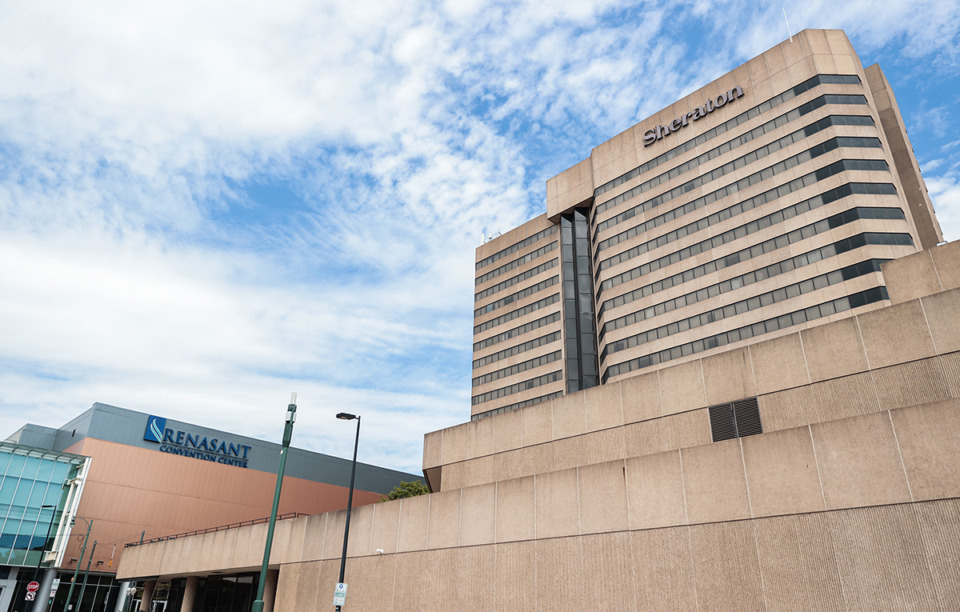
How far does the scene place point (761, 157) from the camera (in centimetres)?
6269

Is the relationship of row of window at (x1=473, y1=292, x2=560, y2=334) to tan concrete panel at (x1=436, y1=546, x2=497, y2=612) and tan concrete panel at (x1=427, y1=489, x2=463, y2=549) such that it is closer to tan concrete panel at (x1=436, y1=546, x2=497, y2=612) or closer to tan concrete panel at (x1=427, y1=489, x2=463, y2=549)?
tan concrete panel at (x1=427, y1=489, x2=463, y2=549)

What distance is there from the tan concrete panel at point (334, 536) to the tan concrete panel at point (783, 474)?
18533 mm

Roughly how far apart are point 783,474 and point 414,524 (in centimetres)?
1471

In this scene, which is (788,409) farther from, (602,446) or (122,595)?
(122,595)

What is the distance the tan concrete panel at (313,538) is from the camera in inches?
1140

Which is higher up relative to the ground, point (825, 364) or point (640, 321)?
point (640, 321)

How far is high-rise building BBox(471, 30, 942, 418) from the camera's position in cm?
5528

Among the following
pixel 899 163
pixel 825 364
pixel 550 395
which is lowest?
pixel 825 364

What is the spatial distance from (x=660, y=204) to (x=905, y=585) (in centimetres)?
6124

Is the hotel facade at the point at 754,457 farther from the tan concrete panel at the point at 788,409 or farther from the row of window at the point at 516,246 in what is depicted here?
the row of window at the point at 516,246

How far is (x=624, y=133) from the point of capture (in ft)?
258

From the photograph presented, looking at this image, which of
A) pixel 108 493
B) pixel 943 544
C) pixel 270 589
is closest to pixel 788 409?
pixel 943 544

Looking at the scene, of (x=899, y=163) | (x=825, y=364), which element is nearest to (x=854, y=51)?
(x=899, y=163)

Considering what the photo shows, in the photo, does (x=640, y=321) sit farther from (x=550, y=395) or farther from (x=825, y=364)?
(x=825, y=364)
